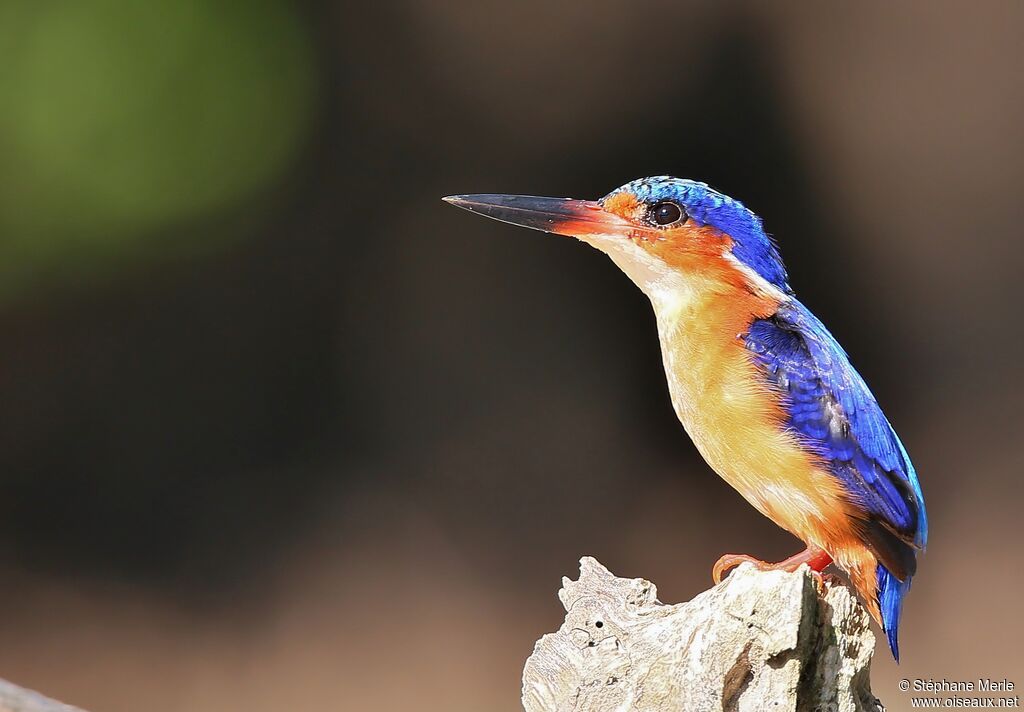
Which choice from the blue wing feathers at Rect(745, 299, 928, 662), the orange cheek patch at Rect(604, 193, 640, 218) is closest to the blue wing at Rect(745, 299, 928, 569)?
the blue wing feathers at Rect(745, 299, 928, 662)

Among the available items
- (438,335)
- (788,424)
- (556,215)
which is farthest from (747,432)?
(438,335)

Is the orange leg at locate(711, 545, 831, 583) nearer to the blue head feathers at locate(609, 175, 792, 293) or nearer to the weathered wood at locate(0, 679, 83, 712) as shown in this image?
the blue head feathers at locate(609, 175, 792, 293)

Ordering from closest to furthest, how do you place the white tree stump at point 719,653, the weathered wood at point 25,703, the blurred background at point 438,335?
the weathered wood at point 25,703
the white tree stump at point 719,653
the blurred background at point 438,335

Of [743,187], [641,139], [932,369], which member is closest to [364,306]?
[641,139]

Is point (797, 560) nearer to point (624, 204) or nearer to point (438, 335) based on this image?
point (624, 204)

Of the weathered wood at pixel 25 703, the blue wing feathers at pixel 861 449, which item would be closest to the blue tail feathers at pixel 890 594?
the blue wing feathers at pixel 861 449

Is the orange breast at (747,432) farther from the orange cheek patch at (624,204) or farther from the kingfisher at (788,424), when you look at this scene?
the orange cheek patch at (624,204)

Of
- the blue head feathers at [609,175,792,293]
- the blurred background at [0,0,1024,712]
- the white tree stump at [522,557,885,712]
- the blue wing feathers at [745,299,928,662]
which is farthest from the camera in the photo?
the blurred background at [0,0,1024,712]
